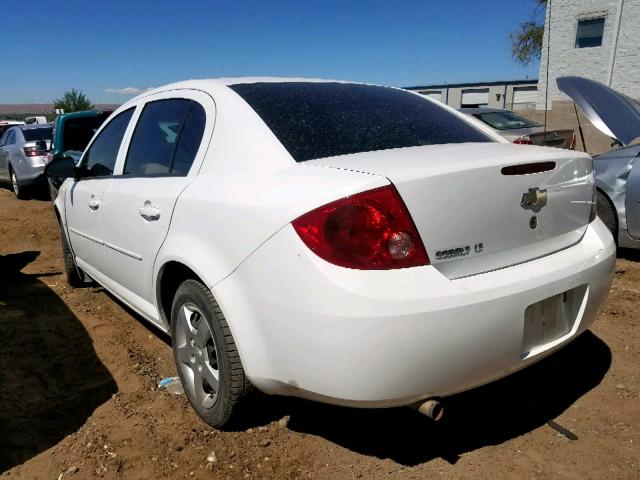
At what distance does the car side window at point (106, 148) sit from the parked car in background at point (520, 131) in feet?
16.8

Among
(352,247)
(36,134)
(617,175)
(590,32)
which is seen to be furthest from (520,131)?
(590,32)

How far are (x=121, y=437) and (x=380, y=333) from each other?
148 cm

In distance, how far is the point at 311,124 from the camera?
2.35m

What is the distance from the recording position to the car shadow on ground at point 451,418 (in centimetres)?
233

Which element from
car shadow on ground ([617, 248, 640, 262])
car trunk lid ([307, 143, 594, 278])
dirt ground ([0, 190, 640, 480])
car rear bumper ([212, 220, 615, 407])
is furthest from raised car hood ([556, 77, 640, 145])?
car rear bumper ([212, 220, 615, 407])

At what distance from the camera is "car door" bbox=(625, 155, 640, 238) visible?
179 inches

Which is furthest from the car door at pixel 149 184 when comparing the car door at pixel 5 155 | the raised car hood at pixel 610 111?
the car door at pixel 5 155

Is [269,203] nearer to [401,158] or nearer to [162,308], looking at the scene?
[401,158]

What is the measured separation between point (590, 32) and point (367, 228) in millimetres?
21246

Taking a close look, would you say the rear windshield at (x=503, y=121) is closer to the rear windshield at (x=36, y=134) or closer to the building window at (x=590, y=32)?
the rear windshield at (x=36, y=134)

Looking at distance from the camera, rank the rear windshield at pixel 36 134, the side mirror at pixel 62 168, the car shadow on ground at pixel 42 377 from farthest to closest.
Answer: the rear windshield at pixel 36 134, the side mirror at pixel 62 168, the car shadow on ground at pixel 42 377

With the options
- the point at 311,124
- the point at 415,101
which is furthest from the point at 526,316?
the point at 415,101

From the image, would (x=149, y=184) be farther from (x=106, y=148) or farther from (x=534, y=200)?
(x=534, y=200)

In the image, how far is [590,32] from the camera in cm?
1917
